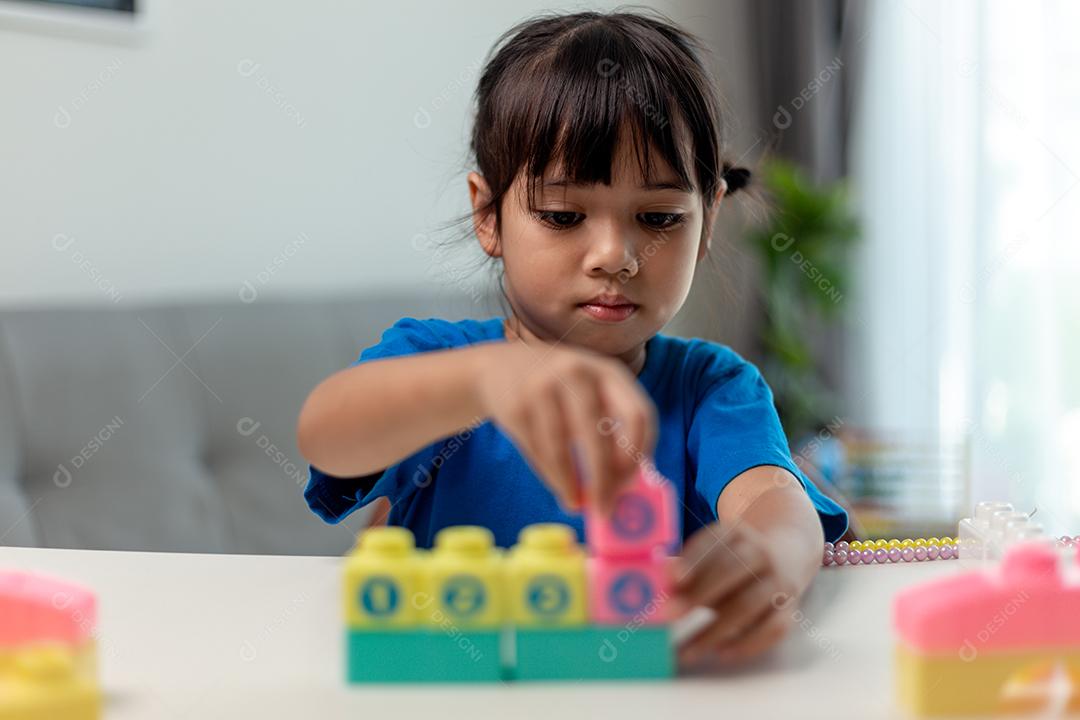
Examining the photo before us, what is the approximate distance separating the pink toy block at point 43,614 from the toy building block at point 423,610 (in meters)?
0.13

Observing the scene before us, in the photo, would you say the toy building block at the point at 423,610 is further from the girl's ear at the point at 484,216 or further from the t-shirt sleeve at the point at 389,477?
the girl's ear at the point at 484,216

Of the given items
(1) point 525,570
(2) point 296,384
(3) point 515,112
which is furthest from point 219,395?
(1) point 525,570

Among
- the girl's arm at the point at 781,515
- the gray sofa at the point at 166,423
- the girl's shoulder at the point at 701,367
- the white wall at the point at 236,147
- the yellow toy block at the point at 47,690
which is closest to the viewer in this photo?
the yellow toy block at the point at 47,690

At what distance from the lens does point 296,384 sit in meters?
1.78

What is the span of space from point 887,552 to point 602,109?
429mm

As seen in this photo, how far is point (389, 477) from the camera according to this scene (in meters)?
0.96

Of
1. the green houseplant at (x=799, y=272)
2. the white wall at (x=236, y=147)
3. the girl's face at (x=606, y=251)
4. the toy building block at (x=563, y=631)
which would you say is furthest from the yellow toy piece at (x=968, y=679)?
the green houseplant at (x=799, y=272)

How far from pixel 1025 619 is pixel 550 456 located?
24 cm

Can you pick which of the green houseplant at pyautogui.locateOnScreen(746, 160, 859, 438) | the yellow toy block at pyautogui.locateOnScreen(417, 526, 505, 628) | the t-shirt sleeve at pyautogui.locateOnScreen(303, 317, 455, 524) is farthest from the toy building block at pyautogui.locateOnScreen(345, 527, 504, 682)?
the green houseplant at pyautogui.locateOnScreen(746, 160, 859, 438)

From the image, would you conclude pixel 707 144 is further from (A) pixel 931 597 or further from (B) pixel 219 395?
(B) pixel 219 395

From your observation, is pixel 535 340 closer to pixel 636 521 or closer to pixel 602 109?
pixel 602 109

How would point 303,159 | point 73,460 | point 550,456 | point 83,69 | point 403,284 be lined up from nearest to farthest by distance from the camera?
point 550,456 → point 73,460 → point 83,69 → point 303,159 → point 403,284

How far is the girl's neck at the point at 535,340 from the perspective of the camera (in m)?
1.10

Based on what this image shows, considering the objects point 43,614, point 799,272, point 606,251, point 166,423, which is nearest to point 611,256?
point 606,251
